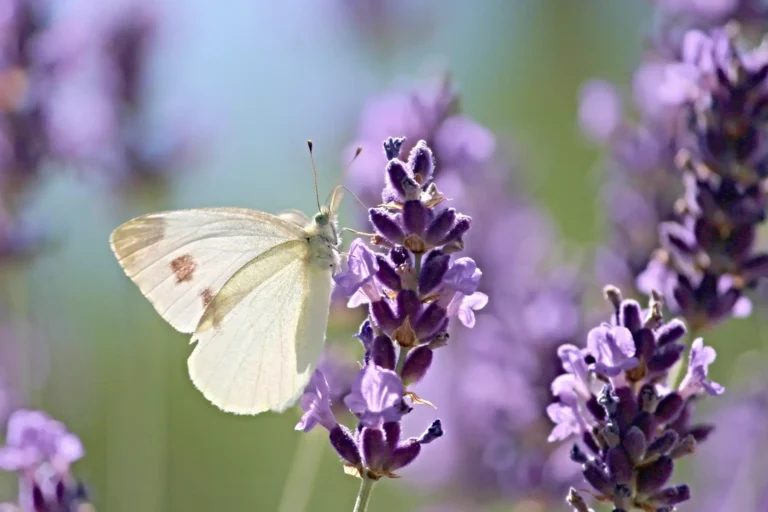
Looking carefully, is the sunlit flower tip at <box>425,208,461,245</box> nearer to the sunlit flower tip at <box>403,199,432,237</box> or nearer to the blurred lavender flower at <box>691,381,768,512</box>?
the sunlit flower tip at <box>403,199,432,237</box>

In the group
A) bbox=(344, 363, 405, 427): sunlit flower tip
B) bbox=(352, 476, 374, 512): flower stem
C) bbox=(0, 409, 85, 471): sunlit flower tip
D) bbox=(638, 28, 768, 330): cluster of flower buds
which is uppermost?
bbox=(638, 28, 768, 330): cluster of flower buds

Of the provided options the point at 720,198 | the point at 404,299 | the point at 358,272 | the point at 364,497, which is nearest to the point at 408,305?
the point at 404,299

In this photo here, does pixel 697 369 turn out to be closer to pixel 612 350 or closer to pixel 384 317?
pixel 612 350

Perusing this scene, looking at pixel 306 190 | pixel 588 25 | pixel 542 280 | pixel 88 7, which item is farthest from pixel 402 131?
pixel 588 25

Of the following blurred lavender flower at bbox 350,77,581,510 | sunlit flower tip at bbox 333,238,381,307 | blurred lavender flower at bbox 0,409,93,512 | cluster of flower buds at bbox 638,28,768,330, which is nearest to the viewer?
sunlit flower tip at bbox 333,238,381,307

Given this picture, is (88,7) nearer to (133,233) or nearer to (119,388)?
(119,388)

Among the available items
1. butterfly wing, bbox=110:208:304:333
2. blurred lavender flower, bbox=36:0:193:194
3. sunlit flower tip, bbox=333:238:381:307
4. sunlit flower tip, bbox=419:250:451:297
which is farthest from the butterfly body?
blurred lavender flower, bbox=36:0:193:194

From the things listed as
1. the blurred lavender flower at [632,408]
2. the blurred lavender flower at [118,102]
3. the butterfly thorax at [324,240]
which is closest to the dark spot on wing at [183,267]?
the butterfly thorax at [324,240]

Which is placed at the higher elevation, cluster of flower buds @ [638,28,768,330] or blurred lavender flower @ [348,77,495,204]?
blurred lavender flower @ [348,77,495,204]

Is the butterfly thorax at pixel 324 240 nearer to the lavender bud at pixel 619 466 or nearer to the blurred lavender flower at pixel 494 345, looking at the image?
the blurred lavender flower at pixel 494 345
